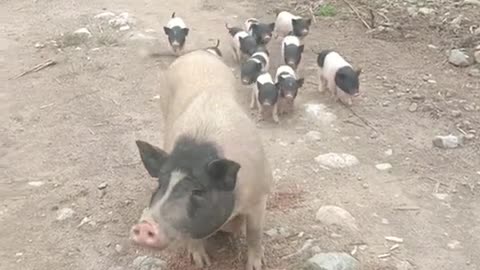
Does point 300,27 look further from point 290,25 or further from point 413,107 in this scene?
point 413,107

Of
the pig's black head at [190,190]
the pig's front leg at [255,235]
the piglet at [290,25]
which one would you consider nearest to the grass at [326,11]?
the piglet at [290,25]

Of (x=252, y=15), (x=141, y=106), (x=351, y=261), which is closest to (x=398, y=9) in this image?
(x=252, y=15)

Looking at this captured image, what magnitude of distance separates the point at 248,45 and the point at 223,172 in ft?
10.0

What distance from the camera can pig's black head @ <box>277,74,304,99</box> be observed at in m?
5.54

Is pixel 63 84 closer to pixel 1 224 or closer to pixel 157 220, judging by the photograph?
pixel 1 224

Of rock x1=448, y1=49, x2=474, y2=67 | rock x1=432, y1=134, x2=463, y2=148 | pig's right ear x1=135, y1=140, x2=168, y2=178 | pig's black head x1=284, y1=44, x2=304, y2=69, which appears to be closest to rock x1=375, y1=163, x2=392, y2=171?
rock x1=432, y1=134, x2=463, y2=148

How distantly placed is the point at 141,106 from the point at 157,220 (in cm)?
268

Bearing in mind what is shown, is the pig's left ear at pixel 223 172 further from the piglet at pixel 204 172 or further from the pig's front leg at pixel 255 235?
the pig's front leg at pixel 255 235

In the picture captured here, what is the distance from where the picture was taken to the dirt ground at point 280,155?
13.8ft

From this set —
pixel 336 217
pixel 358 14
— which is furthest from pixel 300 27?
pixel 336 217

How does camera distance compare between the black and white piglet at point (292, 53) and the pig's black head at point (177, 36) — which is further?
the pig's black head at point (177, 36)

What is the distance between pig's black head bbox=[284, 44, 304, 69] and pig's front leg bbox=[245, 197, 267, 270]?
2378 mm

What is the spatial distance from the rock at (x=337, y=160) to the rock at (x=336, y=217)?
0.55 metres

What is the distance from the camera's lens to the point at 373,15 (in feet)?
23.0
